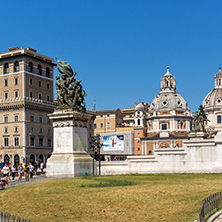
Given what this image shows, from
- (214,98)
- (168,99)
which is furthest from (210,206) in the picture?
(168,99)

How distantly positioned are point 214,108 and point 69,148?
406 feet

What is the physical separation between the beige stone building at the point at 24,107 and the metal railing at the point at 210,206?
268 ft

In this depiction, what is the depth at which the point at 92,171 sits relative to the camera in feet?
88.8

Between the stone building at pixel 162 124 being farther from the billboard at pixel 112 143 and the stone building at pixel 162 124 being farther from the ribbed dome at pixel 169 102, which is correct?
the billboard at pixel 112 143

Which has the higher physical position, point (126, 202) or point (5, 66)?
point (5, 66)

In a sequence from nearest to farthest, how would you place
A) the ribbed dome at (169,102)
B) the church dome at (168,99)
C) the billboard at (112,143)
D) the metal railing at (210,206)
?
the metal railing at (210,206), the billboard at (112,143), the ribbed dome at (169,102), the church dome at (168,99)

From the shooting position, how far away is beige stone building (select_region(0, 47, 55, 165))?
299ft

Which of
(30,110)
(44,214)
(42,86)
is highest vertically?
(42,86)

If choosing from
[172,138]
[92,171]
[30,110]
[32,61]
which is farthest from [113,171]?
[172,138]

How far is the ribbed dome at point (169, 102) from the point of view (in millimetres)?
149500

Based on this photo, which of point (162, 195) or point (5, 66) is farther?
point (5, 66)

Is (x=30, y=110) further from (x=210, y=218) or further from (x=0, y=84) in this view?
(x=210, y=218)

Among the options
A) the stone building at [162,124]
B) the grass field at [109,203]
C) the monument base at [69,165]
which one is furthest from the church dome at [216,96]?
the grass field at [109,203]

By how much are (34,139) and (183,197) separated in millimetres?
83038
